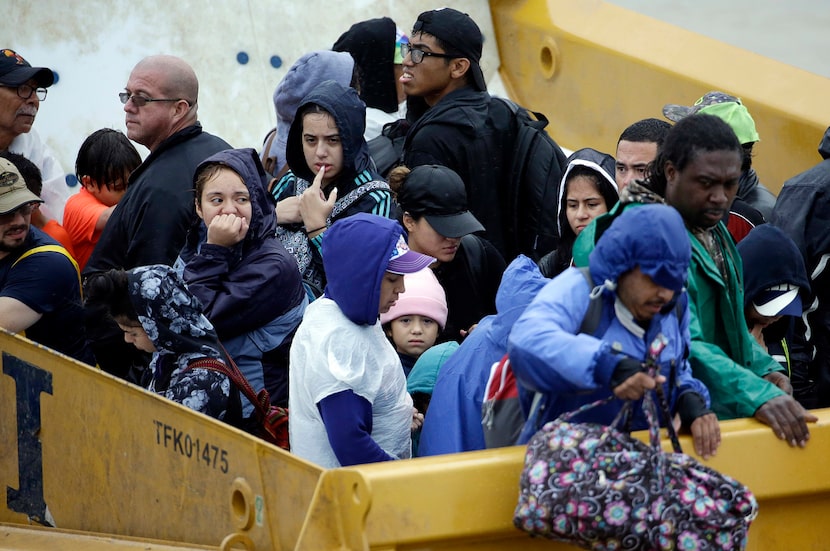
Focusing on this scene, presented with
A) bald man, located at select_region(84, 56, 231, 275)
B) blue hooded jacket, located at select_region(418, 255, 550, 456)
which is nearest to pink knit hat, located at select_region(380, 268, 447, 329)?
blue hooded jacket, located at select_region(418, 255, 550, 456)

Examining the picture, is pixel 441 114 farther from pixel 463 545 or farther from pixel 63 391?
pixel 463 545

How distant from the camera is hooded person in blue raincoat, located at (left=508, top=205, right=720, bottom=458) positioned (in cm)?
285

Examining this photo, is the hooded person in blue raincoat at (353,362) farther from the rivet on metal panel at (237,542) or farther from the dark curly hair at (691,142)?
the dark curly hair at (691,142)

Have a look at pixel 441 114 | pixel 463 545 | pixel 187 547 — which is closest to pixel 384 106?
pixel 441 114

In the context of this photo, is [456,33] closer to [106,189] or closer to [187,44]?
[106,189]

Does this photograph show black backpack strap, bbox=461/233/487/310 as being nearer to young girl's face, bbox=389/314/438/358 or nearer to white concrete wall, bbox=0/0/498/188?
young girl's face, bbox=389/314/438/358

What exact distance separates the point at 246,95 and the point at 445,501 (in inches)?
211

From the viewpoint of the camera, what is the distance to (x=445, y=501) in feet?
9.51

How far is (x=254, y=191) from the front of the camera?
14.6 feet

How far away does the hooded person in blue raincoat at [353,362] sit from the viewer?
355cm

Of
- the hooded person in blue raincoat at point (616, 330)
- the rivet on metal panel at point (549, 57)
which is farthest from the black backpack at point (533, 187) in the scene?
the hooded person in blue raincoat at point (616, 330)

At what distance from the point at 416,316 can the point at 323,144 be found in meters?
0.84

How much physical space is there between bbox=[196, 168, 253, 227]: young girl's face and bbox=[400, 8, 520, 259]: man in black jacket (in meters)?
1.25

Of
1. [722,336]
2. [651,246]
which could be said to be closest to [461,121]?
[722,336]
